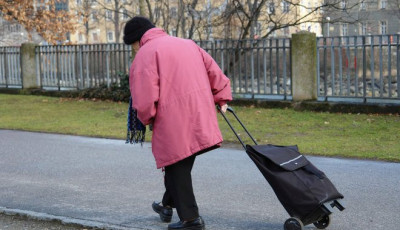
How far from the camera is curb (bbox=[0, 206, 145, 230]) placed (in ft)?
20.5

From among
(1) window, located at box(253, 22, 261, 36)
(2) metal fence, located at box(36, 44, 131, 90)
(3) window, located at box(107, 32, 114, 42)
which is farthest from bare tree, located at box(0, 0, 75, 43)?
(3) window, located at box(107, 32, 114, 42)

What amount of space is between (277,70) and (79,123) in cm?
473

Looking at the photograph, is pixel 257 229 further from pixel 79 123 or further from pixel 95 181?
pixel 79 123

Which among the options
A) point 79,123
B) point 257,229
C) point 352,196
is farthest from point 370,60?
point 257,229

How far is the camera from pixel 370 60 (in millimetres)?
14984

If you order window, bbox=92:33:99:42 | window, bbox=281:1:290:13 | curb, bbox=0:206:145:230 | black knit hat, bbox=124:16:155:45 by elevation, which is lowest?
curb, bbox=0:206:145:230

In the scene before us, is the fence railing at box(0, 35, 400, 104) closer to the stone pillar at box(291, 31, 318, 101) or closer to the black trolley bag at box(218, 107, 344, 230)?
the stone pillar at box(291, 31, 318, 101)

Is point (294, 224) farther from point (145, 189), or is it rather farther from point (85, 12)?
point (85, 12)

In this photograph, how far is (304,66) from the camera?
16047mm

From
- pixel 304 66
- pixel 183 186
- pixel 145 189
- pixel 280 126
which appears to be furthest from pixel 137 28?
pixel 304 66

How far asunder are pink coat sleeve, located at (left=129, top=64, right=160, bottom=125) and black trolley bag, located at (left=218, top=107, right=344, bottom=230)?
33.2 inches

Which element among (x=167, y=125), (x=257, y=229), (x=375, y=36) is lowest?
(x=257, y=229)

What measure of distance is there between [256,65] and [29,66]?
383 inches

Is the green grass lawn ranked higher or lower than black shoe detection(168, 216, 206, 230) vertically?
higher
